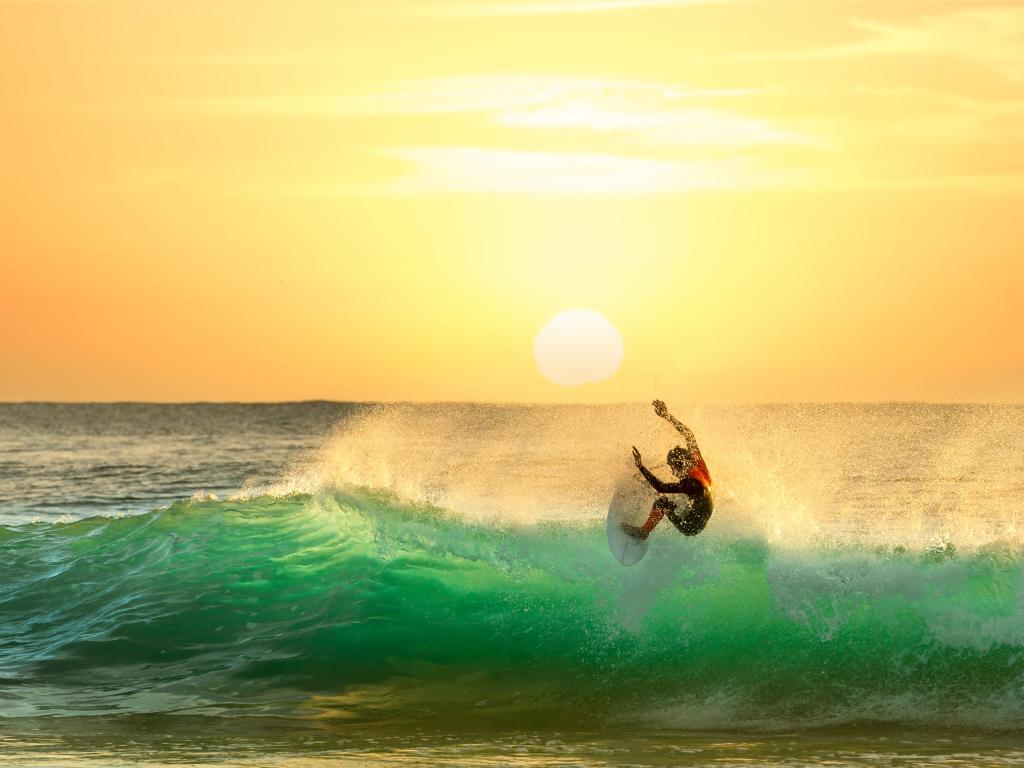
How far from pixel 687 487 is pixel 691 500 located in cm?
32

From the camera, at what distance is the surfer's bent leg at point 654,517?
1521 centimetres

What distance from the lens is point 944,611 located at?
15.3 meters

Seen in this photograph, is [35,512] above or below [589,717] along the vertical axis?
above

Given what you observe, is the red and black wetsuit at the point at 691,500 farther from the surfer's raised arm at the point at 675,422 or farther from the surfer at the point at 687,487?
the surfer's raised arm at the point at 675,422

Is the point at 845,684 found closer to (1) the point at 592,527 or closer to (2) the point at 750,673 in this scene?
(2) the point at 750,673

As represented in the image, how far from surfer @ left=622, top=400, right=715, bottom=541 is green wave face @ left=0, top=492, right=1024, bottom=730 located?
148 cm

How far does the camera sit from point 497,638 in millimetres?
16531

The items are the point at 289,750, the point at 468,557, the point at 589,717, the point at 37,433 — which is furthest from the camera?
the point at 37,433

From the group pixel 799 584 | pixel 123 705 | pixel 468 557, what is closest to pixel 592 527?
pixel 468 557

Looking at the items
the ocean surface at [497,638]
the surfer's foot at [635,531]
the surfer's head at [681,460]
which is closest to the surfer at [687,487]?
the surfer's head at [681,460]

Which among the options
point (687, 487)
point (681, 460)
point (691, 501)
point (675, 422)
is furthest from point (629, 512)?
point (675, 422)

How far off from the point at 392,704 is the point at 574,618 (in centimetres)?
277

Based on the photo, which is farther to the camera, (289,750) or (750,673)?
(750,673)

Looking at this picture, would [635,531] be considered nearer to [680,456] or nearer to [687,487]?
[687,487]
